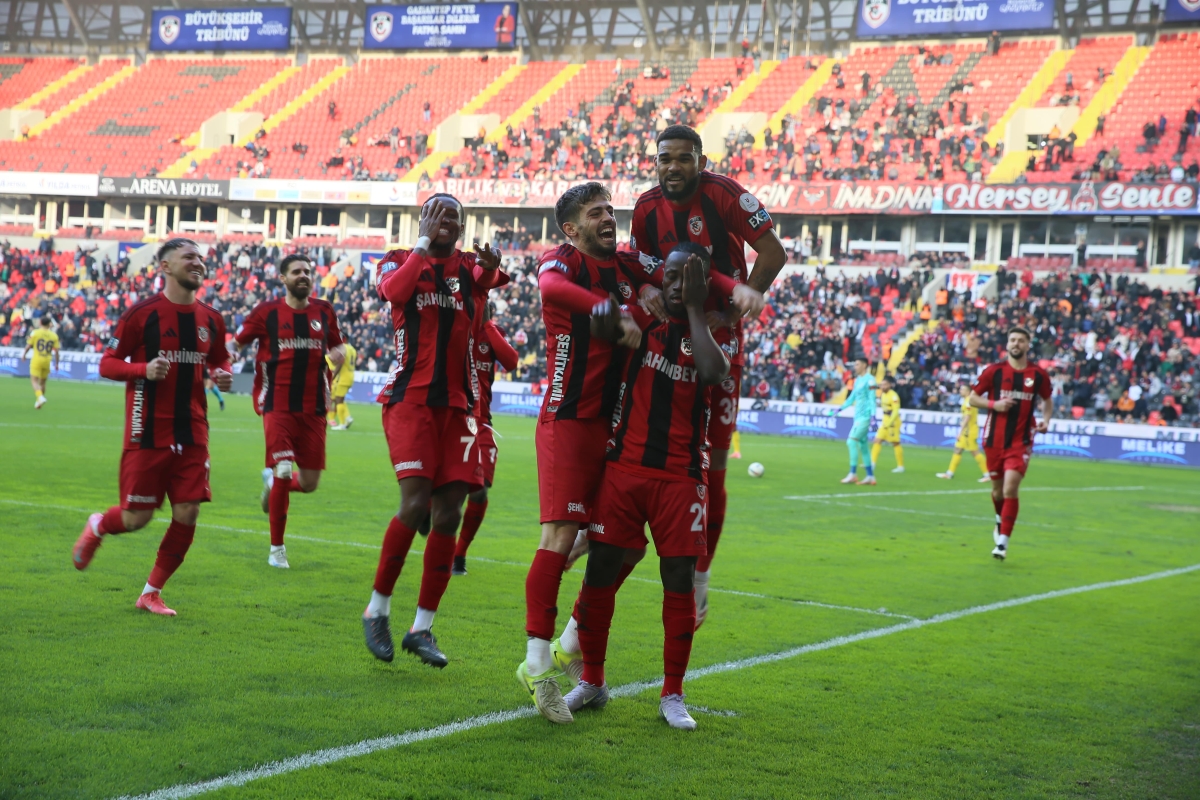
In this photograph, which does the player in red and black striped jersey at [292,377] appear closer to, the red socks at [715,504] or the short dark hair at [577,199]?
the red socks at [715,504]

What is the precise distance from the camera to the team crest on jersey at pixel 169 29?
191 ft

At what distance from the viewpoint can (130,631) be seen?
20.5 ft

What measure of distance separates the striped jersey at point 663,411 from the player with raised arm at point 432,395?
1274 millimetres

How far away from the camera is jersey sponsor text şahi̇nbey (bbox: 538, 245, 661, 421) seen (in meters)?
5.29

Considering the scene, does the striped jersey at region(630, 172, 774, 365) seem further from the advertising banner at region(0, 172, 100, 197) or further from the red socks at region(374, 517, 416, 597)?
the advertising banner at region(0, 172, 100, 197)

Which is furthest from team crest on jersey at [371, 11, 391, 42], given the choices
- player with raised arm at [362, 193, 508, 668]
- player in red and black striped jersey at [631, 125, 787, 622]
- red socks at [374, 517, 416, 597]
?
red socks at [374, 517, 416, 597]

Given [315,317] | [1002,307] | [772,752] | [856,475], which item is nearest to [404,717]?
[772,752]

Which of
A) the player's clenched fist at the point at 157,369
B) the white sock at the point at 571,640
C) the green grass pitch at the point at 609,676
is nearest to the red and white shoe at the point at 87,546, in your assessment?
the green grass pitch at the point at 609,676

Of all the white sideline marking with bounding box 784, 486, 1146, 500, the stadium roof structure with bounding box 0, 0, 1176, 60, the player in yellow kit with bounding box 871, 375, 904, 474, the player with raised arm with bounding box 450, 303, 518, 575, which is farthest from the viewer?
the stadium roof structure with bounding box 0, 0, 1176, 60

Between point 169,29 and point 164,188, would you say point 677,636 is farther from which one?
point 169,29

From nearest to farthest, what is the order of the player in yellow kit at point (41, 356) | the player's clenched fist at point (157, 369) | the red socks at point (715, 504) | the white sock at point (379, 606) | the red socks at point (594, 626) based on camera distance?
the red socks at point (594, 626) → the white sock at point (379, 606) → the red socks at point (715, 504) → the player's clenched fist at point (157, 369) → the player in yellow kit at point (41, 356)

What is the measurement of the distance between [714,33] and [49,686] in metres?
49.8

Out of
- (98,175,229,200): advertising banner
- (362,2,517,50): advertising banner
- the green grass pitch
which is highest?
(362,2,517,50): advertising banner

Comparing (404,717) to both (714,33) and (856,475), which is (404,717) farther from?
(714,33)
